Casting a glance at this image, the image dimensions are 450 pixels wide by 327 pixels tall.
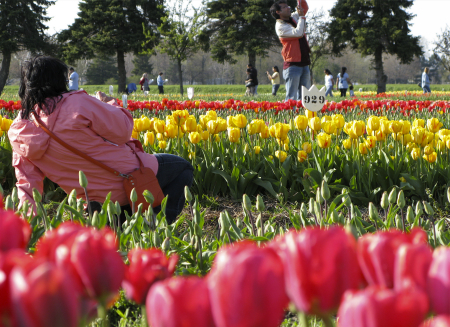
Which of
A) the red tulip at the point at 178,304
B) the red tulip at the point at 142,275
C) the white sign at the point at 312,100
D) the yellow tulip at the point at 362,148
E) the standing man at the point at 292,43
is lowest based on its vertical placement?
the yellow tulip at the point at 362,148

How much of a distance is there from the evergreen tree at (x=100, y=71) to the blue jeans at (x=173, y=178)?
58720 mm

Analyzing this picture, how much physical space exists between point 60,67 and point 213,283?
2.45 metres

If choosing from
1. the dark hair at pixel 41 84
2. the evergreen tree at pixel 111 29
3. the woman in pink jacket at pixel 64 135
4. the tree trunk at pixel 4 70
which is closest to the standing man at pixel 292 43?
the woman in pink jacket at pixel 64 135

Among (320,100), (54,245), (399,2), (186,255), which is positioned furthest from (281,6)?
(399,2)

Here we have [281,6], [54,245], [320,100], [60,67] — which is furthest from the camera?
[281,6]

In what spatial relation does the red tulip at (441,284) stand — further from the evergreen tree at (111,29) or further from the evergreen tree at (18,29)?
the evergreen tree at (18,29)

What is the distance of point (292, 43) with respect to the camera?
7930mm

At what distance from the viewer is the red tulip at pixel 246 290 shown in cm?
39

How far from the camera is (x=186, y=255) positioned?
1.76 meters

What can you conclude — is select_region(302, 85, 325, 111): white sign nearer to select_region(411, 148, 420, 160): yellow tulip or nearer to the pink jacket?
select_region(411, 148, 420, 160): yellow tulip

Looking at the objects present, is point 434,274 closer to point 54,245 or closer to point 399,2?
point 54,245

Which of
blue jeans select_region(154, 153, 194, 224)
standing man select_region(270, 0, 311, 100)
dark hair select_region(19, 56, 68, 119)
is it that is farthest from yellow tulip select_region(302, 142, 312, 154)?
standing man select_region(270, 0, 311, 100)

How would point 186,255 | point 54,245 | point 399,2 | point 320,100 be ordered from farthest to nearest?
point 399,2 → point 320,100 → point 186,255 → point 54,245

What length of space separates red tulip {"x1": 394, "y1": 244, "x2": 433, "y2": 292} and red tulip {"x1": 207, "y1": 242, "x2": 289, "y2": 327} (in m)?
0.12
